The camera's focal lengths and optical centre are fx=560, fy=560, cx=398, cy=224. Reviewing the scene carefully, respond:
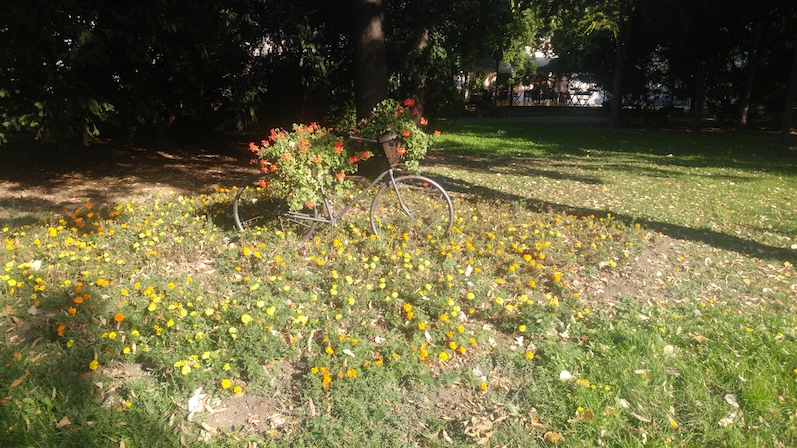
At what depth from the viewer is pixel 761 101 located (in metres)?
22.4

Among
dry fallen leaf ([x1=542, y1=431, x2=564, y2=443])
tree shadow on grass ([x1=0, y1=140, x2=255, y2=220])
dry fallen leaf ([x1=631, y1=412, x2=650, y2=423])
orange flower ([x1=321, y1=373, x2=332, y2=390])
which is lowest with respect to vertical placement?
dry fallen leaf ([x1=542, y1=431, x2=564, y2=443])

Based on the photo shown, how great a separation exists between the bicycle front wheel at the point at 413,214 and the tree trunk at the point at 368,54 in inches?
80.9

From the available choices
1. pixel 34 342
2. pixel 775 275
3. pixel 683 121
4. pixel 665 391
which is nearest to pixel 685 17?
pixel 683 121

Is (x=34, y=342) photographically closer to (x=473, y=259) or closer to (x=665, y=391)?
(x=473, y=259)

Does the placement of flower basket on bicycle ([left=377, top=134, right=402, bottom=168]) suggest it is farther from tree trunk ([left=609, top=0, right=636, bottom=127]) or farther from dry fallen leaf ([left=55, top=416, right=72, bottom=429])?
tree trunk ([left=609, top=0, right=636, bottom=127])

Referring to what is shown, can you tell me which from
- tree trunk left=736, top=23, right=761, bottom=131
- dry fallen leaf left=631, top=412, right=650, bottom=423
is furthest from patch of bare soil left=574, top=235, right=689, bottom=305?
tree trunk left=736, top=23, right=761, bottom=131

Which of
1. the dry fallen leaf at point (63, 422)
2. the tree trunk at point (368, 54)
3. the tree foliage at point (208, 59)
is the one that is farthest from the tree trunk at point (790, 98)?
the dry fallen leaf at point (63, 422)

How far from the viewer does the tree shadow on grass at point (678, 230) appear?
221 inches

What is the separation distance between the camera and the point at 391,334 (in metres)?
3.50

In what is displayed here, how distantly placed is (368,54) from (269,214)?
11.8ft

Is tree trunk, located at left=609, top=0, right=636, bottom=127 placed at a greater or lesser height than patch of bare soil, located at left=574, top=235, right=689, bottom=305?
greater

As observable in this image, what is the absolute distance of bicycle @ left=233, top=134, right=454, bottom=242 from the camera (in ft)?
16.6

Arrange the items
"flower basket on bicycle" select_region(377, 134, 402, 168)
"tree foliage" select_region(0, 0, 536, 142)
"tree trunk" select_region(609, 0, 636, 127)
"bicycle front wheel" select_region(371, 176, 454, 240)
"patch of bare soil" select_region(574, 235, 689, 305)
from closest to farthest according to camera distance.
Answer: "patch of bare soil" select_region(574, 235, 689, 305) → "flower basket on bicycle" select_region(377, 134, 402, 168) → "bicycle front wheel" select_region(371, 176, 454, 240) → "tree foliage" select_region(0, 0, 536, 142) → "tree trunk" select_region(609, 0, 636, 127)

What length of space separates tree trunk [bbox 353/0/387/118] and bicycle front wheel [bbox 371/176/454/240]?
80.9 inches
